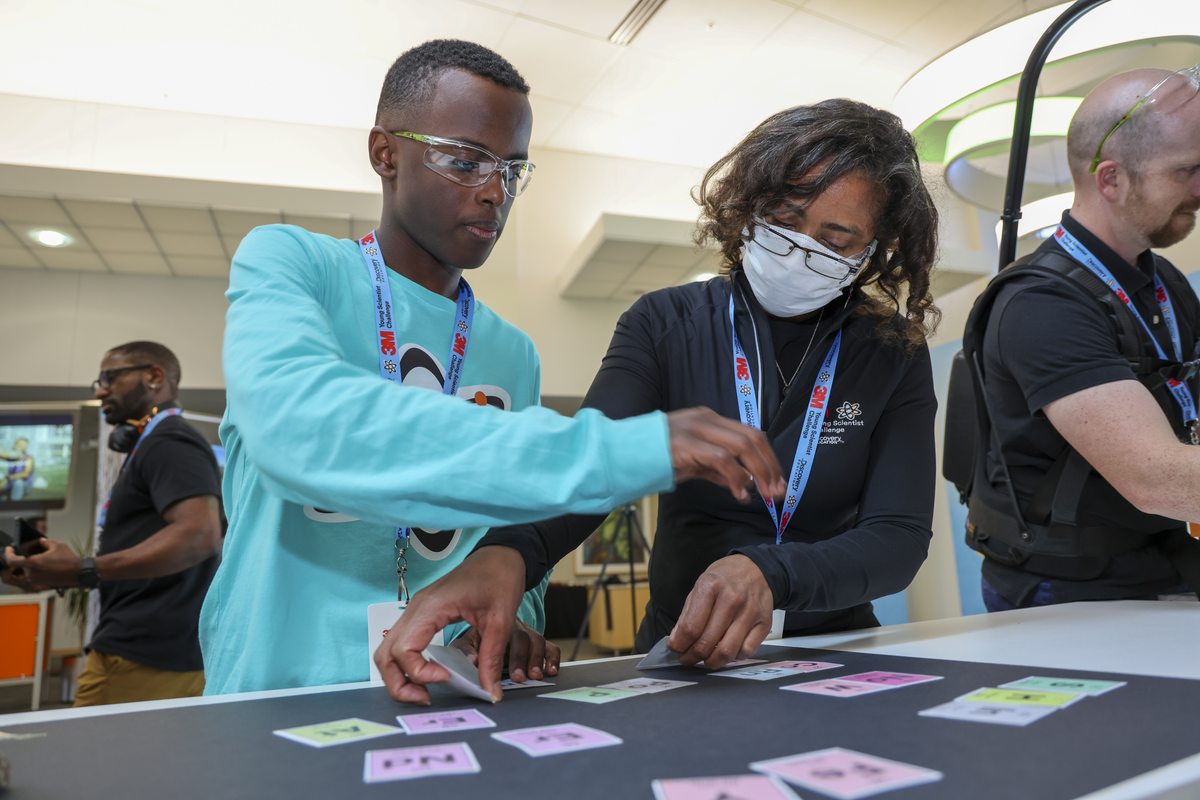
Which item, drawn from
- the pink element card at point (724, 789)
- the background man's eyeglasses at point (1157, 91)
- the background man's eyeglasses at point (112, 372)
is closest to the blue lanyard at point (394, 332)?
the pink element card at point (724, 789)

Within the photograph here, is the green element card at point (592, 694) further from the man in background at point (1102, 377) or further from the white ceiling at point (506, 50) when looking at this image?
the white ceiling at point (506, 50)

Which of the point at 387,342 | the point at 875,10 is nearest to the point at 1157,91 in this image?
the point at 387,342

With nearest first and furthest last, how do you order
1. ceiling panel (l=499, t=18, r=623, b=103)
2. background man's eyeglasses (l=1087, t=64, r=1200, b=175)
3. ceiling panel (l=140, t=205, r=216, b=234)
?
background man's eyeglasses (l=1087, t=64, r=1200, b=175)
ceiling panel (l=499, t=18, r=623, b=103)
ceiling panel (l=140, t=205, r=216, b=234)

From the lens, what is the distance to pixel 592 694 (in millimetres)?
820

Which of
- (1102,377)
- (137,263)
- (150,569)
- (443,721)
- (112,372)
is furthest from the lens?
(137,263)

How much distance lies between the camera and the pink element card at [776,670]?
35.3 inches

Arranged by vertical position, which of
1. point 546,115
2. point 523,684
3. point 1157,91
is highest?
point 546,115

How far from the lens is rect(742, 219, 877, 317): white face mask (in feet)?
4.31

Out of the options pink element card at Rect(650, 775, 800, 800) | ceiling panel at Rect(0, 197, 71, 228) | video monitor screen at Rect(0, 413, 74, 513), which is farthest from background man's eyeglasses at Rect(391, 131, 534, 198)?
video monitor screen at Rect(0, 413, 74, 513)

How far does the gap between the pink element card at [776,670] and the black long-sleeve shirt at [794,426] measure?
0.68 feet

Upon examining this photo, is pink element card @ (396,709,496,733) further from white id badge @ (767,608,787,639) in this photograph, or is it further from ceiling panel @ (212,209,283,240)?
ceiling panel @ (212,209,283,240)

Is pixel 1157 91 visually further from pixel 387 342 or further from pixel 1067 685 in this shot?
pixel 387 342

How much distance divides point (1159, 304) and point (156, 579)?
2898 millimetres

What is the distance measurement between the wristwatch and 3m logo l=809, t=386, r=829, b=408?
2.33m
